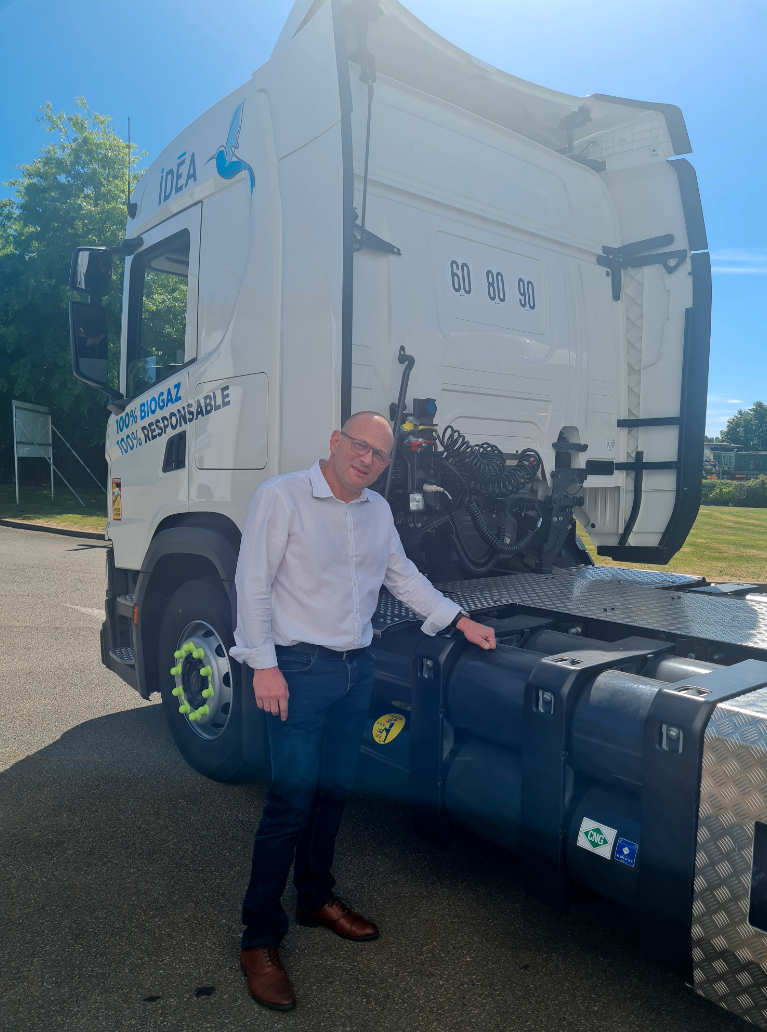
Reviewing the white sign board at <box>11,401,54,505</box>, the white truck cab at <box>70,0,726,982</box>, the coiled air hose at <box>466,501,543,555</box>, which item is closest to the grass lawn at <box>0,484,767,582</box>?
the coiled air hose at <box>466,501,543,555</box>

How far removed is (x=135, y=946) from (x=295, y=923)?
54 cm

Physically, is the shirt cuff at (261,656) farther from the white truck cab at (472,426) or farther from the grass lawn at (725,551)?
the grass lawn at (725,551)

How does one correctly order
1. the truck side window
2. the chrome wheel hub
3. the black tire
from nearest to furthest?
the black tire < the chrome wheel hub < the truck side window

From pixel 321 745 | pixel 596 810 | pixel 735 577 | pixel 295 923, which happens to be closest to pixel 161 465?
pixel 321 745

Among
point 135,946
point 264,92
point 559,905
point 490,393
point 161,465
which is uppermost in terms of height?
point 264,92

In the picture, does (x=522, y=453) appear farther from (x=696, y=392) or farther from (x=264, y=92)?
(x=264, y=92)

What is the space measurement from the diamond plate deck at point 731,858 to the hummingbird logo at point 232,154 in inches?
Result: 121

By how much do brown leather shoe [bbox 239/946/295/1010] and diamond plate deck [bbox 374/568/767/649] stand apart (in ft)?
3.85

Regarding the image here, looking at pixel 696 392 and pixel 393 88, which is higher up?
pixel 393 88

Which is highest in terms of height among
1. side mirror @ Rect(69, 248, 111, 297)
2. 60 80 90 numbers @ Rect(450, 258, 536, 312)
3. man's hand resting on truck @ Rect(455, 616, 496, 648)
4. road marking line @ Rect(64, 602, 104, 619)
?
side mirror @ Rect(69, 248, 111, 297)

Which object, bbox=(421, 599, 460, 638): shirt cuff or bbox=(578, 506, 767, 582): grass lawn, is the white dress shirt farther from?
bbox=(578, 506, 767, 582): grass lawn

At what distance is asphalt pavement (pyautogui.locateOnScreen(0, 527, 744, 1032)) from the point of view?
7.74 ft

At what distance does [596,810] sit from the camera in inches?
89.7

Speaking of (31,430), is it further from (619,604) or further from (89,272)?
(619,604)
